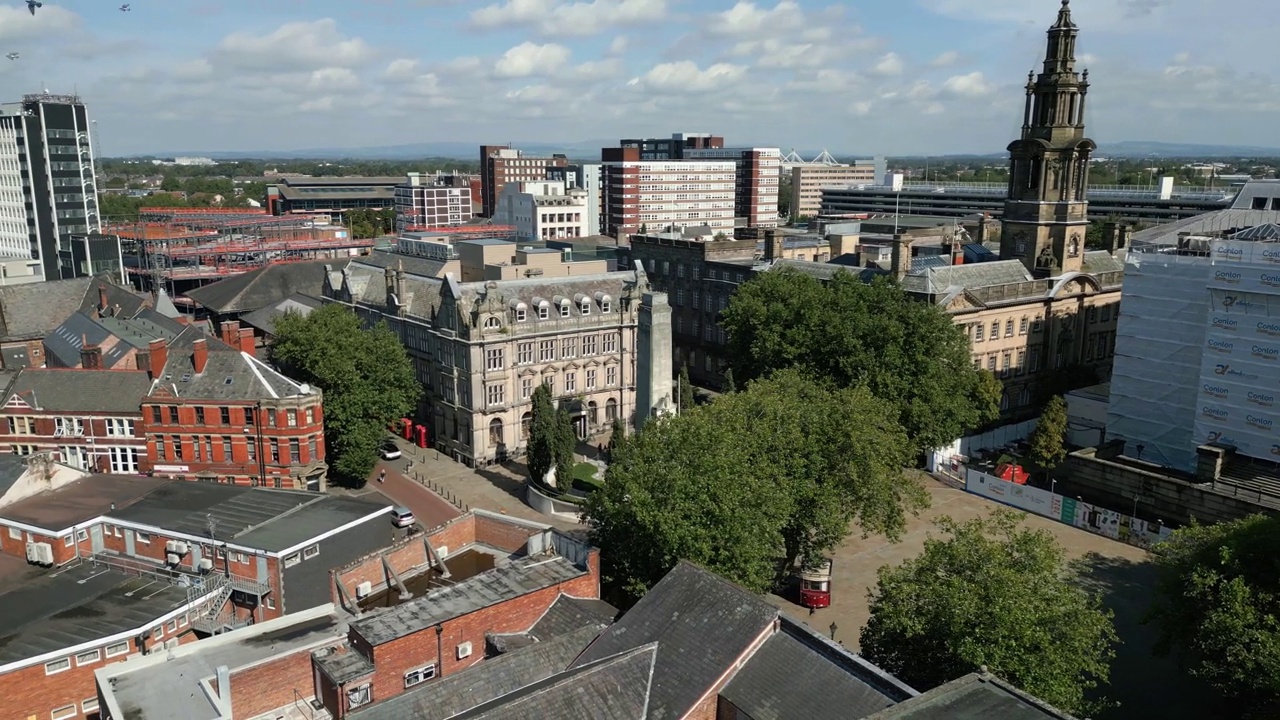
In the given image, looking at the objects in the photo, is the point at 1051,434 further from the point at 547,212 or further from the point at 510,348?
the point at 547,212

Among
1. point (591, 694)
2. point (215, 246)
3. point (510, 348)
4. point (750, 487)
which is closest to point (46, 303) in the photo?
point (510, 348)

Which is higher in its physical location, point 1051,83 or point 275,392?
point 1051,83

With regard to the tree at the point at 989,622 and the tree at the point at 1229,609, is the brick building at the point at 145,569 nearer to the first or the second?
the tree at the point at 989,622

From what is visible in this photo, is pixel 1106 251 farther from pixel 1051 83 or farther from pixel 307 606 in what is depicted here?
pixel 307 606

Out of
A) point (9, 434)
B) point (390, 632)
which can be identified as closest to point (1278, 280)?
point (390, 632)

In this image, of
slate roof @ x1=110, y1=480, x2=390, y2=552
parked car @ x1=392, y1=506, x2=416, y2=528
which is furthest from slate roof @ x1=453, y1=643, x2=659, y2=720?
parked car @ x1=392, y1=506, x2=416, y2=528

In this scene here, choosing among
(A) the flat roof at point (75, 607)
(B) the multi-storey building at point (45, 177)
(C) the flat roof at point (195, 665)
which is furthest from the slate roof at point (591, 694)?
(B) the multi-storey building at point (45, 177)
